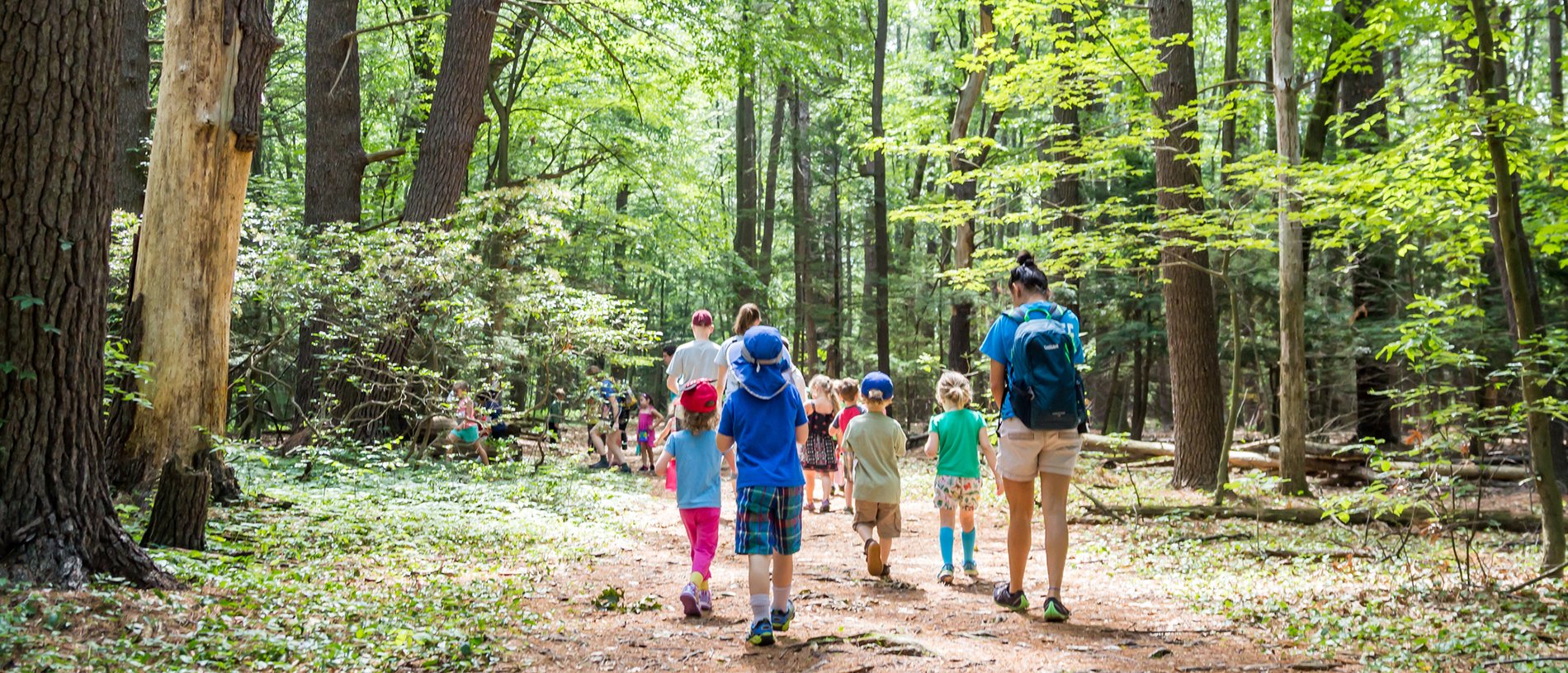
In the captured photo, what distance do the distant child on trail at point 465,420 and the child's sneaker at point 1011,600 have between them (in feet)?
25.1

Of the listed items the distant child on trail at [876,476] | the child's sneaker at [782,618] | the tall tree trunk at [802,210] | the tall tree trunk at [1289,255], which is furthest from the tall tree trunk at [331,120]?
the tall tree trunk at [802,210]

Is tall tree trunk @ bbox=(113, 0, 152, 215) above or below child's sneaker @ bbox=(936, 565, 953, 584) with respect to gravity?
above

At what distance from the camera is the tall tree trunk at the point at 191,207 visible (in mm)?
6910

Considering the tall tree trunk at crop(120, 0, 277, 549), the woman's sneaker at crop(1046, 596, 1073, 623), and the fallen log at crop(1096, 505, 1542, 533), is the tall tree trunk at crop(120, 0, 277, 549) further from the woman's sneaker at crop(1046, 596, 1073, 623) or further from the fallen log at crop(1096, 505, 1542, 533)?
the fallen log at crop(1096, 505, 1542, 533)

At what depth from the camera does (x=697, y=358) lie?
924 cm

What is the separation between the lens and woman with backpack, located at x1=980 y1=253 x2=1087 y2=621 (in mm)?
5309

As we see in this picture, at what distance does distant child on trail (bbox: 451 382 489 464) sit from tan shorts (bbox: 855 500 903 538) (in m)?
6.39

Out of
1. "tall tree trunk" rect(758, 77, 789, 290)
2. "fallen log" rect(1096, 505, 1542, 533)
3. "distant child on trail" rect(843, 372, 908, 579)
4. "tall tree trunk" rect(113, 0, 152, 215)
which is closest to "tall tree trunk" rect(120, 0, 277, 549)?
"distant child on trail" rect(843, 372, 908, 579)

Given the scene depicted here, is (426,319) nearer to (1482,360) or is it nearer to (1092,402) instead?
(1482,360)

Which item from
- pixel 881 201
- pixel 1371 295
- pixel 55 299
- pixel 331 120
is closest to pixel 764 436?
pixel 55 299

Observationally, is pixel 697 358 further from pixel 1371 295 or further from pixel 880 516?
pixel 1371 295

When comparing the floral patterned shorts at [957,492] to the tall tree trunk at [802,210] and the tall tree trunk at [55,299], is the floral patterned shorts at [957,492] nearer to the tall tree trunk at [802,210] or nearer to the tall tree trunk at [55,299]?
the tall tree trunk at [55,299]

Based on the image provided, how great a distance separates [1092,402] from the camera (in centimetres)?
2923

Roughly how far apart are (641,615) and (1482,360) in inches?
198
